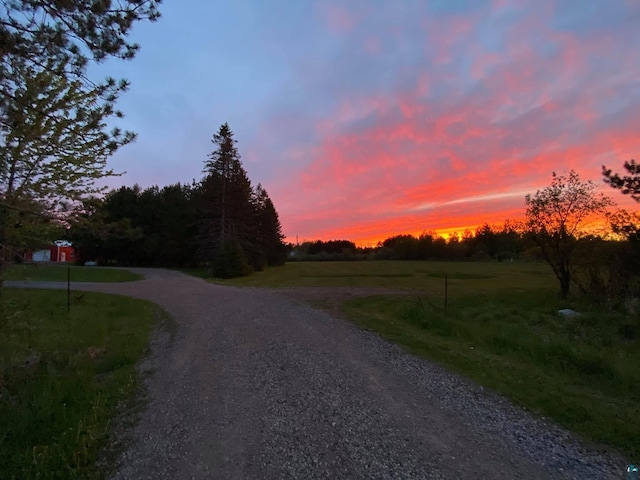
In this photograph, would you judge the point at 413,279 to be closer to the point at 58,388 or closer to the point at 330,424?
the point at 330,424

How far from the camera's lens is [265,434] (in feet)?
14.1

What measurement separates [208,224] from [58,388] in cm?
3268

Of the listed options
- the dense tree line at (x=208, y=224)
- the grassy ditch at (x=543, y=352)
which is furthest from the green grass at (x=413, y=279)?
the grassy ditch at (x=543, y=352)

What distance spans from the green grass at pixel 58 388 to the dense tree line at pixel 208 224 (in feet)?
67.8

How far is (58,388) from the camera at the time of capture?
5.69 metres

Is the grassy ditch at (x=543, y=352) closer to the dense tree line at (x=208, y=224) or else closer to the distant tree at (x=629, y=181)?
the distant tree at (x=629, y=181)

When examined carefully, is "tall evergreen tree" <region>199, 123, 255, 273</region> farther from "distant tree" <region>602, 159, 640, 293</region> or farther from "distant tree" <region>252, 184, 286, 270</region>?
"distant tree" <region>602, 159, 640, 293</region>

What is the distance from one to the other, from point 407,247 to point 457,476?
6469 cm

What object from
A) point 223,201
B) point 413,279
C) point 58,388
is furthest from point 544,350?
point 223,201

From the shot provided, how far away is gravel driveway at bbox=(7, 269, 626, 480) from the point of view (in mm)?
3666

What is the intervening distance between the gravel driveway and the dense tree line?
24.0 m

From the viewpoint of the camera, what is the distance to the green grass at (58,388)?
3889 mm

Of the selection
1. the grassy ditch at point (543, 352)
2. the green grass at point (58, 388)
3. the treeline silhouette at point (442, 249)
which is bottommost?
the grassy ditch at point (543, 352)

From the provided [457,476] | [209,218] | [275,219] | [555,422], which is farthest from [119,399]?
[275,219]
